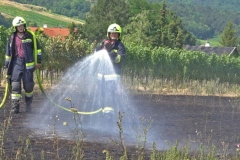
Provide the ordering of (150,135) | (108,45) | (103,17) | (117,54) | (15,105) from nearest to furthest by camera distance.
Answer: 1. (150,135)
2. (15,105)
3. (117,54)
4. (108,45)
5. (103,17)

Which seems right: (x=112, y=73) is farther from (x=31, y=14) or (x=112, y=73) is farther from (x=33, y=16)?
(x=31, y=14)

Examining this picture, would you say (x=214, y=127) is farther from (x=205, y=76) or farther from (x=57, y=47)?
(x=205, y=76)

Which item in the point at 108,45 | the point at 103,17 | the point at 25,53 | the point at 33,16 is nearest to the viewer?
the point at 25,53

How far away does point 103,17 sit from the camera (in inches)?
3364

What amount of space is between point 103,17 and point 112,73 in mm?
73384

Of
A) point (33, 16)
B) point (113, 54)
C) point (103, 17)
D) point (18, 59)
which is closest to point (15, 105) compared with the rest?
point (18, 59)

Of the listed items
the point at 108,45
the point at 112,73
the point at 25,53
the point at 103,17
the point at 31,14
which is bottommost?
the point at 112,73

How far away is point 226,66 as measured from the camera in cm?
3872

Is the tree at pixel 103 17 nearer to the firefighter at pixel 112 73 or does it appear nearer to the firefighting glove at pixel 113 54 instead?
the firefighter at pixel 112 73

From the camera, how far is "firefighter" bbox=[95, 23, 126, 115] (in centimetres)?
1256

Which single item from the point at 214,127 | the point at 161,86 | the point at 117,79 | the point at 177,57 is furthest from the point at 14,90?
the point at 177,57

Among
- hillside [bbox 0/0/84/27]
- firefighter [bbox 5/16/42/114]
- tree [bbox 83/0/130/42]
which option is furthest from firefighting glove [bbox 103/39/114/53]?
hillside [bbox 0/0/84/27]

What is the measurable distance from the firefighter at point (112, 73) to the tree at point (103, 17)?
66.8 metres

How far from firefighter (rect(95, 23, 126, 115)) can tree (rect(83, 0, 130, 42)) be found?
66810 mm
